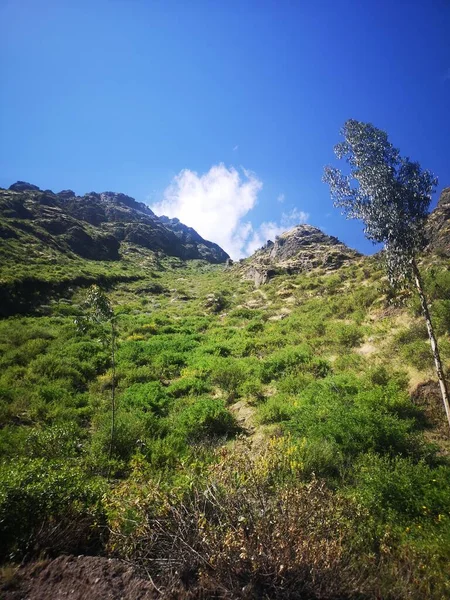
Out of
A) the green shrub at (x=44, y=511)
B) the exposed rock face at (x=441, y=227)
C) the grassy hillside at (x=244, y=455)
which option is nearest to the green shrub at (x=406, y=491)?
the grassy hillside at (x=244, y=455)

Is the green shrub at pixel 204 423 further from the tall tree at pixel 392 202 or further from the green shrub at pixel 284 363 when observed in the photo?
the tall tree at pixel 392 202

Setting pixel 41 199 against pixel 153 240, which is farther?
pixel 153 240

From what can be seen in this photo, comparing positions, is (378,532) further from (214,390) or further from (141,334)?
(141,334)

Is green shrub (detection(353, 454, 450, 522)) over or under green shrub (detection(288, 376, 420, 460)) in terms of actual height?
under

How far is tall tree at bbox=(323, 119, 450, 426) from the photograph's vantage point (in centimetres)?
989

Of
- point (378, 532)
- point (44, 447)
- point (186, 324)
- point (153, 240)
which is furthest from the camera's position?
point (153, 240)

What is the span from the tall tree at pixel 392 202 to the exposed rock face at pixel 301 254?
2955 cm

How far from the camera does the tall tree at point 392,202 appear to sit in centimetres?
989

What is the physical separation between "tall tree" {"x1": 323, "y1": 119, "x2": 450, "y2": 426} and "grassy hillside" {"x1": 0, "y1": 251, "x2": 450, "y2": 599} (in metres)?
4.29

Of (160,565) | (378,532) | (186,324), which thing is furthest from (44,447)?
(186,324)

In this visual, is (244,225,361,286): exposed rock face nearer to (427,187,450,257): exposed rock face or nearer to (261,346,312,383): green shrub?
(427,187,450,257): exposed rock face

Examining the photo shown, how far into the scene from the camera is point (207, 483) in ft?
15.9

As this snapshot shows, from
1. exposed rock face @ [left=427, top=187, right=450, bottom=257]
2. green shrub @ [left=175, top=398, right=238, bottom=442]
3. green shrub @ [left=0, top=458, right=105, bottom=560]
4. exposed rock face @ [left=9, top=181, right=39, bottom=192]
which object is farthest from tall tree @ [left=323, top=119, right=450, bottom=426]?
exposed rock face @ [left=9, top=181, right=39, bottom=192]

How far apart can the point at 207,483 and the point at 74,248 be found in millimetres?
59846
